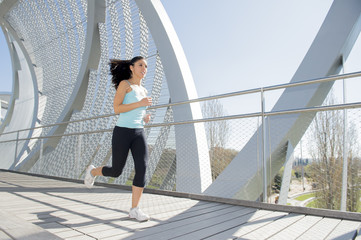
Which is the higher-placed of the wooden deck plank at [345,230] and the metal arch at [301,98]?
the metal arch at [301,98]

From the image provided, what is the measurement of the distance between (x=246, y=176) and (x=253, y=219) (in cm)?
126

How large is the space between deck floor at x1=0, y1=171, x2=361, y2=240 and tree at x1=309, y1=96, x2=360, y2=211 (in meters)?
0.78

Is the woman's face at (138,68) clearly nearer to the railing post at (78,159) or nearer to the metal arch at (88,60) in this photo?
the railing post at (78,159)

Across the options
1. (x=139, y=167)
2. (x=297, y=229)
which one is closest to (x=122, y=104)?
(x=139, y=167)

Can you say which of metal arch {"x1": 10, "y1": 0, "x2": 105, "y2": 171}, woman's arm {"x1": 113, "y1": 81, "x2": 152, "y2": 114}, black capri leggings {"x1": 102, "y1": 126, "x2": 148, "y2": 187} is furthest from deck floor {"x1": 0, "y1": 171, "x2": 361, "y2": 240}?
metal arch {"x1": 10, "y1": 0, "x2": 105, "y2": 171}

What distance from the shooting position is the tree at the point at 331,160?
2.85 metres

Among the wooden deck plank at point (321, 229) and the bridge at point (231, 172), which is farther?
the bridge at point (231, 172)

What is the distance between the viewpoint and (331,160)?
3059mm

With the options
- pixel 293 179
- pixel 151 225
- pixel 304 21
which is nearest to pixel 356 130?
pixel 293 179

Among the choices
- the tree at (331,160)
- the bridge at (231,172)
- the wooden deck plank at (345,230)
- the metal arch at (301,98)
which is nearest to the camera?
the wooden deck plank at (345,230)

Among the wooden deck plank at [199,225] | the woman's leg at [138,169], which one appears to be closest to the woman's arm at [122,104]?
the woman's leg at [138,169]

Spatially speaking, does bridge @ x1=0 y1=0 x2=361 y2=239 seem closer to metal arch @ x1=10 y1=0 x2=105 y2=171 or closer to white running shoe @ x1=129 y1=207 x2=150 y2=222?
white running shoe @ x1=129 y1=207 x2=150 y2=222

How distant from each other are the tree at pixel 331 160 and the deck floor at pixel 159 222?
2.54 feet

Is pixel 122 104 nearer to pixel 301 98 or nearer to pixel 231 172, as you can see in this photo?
pixel 231 172
